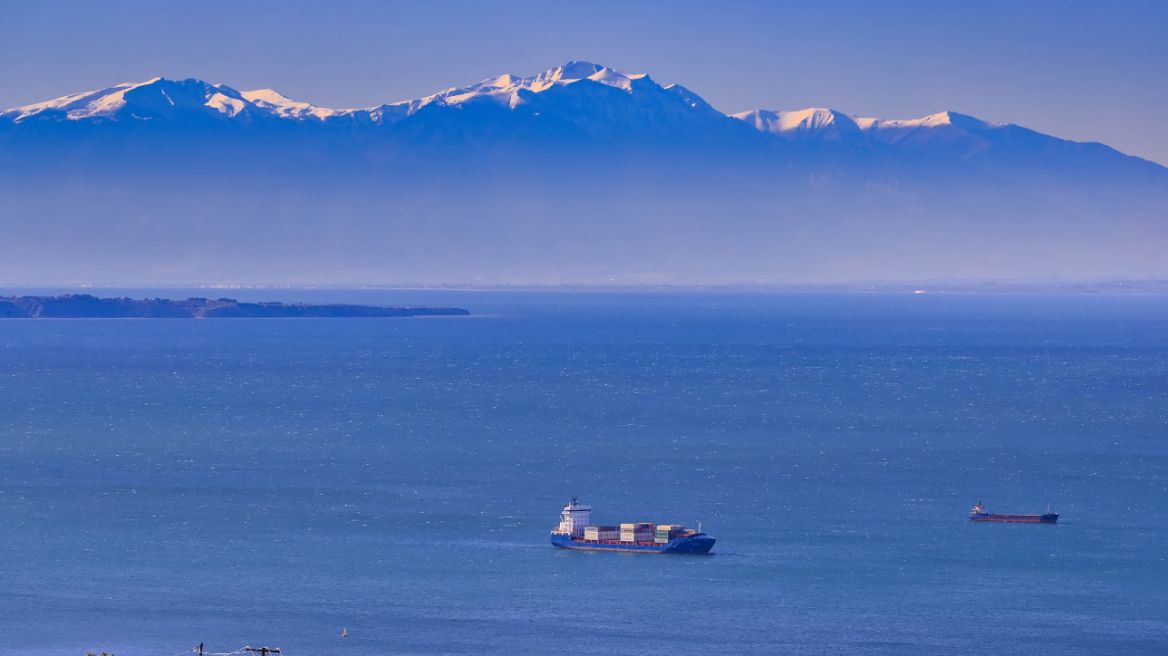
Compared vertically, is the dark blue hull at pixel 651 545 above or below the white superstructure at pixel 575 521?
below

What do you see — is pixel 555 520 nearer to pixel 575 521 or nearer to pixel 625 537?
pixel 575 521

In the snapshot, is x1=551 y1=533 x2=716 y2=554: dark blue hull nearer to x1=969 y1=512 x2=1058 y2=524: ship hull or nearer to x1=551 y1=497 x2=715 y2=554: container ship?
x1=551 y1=497 x2=715 y2=554: container ship

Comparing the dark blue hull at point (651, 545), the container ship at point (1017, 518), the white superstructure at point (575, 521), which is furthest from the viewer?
the container ship at point (1017, 518)

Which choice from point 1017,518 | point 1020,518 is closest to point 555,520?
point 1017,518

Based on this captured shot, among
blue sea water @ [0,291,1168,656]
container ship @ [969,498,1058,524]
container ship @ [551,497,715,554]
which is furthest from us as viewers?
container ship @ [969,498,1058,524]

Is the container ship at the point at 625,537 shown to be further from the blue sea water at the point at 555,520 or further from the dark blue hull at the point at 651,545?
the blue sea water at the point at 555,520

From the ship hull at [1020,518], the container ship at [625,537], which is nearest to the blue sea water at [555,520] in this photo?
the ship hull at [1020,518]

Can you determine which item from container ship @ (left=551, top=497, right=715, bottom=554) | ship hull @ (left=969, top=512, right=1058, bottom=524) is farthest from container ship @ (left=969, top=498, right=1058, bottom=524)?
container ship @ (left=551, top=497, right=715, bottom=554)

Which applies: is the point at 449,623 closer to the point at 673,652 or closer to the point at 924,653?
the point at 673,652
